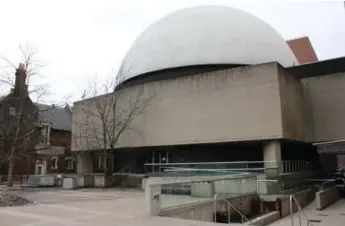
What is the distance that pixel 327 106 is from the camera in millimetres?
25875

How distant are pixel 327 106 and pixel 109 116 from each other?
18.7 m

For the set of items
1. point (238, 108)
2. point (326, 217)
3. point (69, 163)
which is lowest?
point (326, 217)

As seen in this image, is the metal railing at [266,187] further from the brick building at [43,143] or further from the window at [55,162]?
the window at [55,162]

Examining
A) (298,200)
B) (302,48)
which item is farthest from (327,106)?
(302,48)

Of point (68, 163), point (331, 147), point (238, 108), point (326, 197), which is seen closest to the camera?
point (331, 147)

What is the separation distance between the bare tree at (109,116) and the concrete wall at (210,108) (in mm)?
257

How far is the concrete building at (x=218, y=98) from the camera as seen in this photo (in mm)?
22969

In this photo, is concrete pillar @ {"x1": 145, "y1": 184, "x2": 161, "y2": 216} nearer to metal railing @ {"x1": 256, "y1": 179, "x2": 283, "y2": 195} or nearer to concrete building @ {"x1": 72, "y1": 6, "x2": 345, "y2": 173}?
metal railing @ {"x1": 256, "y1": 179, "x2": 283, "y2": 195}

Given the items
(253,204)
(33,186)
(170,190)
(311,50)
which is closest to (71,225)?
(170,190)

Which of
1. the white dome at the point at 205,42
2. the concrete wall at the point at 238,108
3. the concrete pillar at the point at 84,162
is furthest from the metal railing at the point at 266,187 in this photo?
the concrete pillar at the point at 84,162

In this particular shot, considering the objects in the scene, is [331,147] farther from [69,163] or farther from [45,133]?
[69,163]

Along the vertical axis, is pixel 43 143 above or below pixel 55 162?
above

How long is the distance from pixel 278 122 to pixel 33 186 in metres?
20.0

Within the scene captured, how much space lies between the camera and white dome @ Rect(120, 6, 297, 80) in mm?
30703
